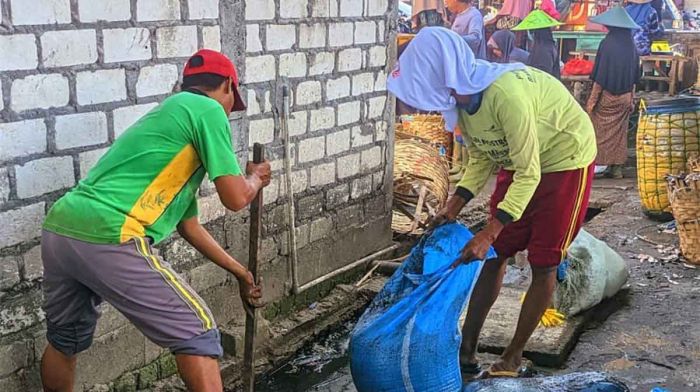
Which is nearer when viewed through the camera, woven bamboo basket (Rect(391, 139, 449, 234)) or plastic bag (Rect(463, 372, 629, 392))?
plastic bag (Rect(463, 372, 629, 392))

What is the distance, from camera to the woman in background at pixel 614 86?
9.18m

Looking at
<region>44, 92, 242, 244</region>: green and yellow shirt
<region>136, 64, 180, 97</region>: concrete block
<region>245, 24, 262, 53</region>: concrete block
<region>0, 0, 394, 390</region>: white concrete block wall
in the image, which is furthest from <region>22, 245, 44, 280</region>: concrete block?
<region>245, 24, 262, 53</region>: concrete block

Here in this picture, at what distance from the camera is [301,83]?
505cm

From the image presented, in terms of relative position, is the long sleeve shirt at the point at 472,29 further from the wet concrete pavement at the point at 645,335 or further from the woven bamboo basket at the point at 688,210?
the woven bamboo basket at the point at 688,210

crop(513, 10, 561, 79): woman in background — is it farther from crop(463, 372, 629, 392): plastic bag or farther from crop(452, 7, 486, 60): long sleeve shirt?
crop(463, 372, 629, 392): plastic bag

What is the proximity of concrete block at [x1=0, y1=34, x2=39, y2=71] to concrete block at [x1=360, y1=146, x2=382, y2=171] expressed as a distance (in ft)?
9.23

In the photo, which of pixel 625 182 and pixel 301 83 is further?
pixel 625 182

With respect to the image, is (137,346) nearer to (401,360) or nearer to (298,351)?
(298,351)

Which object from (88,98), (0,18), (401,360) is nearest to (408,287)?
A: (401,360)

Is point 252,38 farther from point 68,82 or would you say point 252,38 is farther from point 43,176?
point 43,176

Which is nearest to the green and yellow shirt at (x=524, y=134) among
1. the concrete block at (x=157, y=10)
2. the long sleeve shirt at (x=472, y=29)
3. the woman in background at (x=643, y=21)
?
the concrete block at (x=157, y=10)

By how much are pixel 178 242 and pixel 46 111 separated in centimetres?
109

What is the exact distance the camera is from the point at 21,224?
343cm

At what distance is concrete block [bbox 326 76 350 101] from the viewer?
17.4 ft
